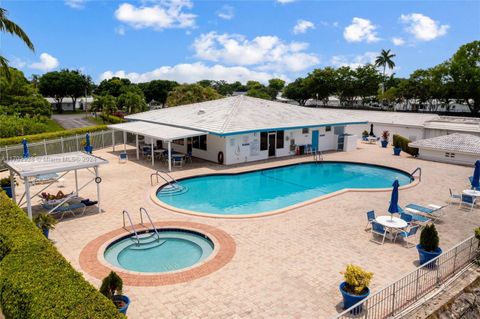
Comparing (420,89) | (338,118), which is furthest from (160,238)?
(420,89)

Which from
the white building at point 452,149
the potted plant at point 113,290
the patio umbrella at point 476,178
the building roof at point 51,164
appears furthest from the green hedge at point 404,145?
the potted plant at point 113,290

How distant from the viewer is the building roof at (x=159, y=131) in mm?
23656

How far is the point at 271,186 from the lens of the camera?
70.7 feet

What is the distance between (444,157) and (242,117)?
15.8m

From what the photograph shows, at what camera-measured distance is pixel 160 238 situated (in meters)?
13.4

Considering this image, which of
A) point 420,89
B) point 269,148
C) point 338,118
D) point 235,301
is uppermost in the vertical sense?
point 420,89

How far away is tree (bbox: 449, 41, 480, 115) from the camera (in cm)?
4875

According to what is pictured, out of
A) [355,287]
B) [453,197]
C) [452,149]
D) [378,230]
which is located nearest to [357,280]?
[355,287]

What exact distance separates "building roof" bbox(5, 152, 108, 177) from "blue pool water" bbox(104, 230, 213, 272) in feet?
12.8

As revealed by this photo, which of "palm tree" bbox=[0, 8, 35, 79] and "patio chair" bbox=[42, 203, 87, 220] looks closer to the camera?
"patio chair" bbox=[42, 203, 87, 220]

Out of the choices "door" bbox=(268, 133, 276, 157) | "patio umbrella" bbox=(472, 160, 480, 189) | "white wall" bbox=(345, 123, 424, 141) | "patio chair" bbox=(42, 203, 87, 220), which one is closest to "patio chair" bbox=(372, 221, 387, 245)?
"patio umbrella" bbox=(472, 160, 480, 189)

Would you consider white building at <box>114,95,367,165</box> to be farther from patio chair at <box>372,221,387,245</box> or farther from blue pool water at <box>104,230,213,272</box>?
patio chair at <box>372,221,387,245</box>

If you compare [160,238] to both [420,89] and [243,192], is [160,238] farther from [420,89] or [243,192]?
[420,89]

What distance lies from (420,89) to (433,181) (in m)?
47.6
